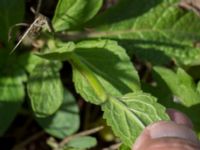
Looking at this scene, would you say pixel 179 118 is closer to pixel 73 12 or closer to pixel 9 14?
pixel 73 12

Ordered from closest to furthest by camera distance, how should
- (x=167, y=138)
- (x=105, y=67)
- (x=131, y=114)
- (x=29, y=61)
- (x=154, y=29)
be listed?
(x=167, y=138) < (x=131, y=114) < (x=105, y=67) < (x=29, y=61) < (x=154, y=29)

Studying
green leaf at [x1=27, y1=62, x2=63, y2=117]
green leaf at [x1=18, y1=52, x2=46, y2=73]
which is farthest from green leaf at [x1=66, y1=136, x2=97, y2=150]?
green leaf at [x1=18, y1=52, x2=46, y2=73]

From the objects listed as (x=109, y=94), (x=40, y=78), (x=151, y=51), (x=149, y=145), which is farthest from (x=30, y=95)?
(x=149, y=145)

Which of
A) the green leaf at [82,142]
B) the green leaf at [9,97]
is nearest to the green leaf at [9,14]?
the green leaf at [9,97]

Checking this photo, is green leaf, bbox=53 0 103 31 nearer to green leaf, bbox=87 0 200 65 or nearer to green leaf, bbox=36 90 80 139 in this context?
green leaf, bbox=87 0 200 65

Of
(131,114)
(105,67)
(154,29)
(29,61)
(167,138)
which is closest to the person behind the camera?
(167,138)

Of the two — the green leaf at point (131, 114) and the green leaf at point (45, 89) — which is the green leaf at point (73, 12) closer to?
the green leaf at point (45, 89)

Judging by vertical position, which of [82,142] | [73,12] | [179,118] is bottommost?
[82,142]

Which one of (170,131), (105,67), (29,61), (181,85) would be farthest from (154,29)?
(170,131)
